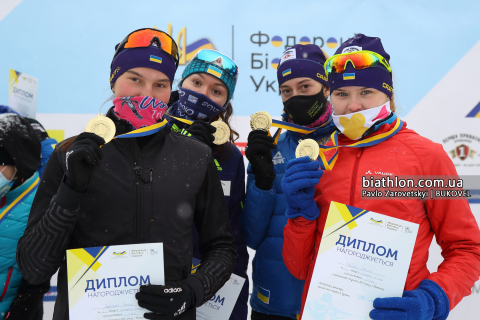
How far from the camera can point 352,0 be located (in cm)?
383

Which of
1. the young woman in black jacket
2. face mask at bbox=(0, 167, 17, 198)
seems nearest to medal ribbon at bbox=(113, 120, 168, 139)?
the young woman in black jacket

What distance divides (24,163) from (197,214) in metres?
1.46

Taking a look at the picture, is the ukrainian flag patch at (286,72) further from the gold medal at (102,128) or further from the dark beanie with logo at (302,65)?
the gold medal at (102,128)

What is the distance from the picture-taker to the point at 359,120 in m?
1.55

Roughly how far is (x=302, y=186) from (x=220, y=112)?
1190mm

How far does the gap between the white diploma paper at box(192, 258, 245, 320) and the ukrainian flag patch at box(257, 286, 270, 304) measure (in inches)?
5.8

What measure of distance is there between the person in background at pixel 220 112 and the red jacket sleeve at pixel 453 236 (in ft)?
3.70

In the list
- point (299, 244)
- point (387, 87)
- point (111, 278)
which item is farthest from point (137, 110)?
point (387, 87)

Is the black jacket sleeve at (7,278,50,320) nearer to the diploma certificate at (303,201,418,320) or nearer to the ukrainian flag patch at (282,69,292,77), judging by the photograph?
the diploma certificate at (303,201,418,320)

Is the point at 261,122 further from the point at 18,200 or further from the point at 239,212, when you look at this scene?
the point at 18,200

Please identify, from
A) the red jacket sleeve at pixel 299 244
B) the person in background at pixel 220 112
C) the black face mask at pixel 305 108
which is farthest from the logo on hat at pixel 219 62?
the red jacket sleeve at pixel 299 244

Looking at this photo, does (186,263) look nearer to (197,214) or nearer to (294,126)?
(197,214)

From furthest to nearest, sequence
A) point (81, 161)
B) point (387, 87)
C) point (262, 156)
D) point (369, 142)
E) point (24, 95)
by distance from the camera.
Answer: point (24, 95), point (262, 156), point (387, 87), point (369, 142), point (81, 161)

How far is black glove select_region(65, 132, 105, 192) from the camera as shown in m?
1.18
